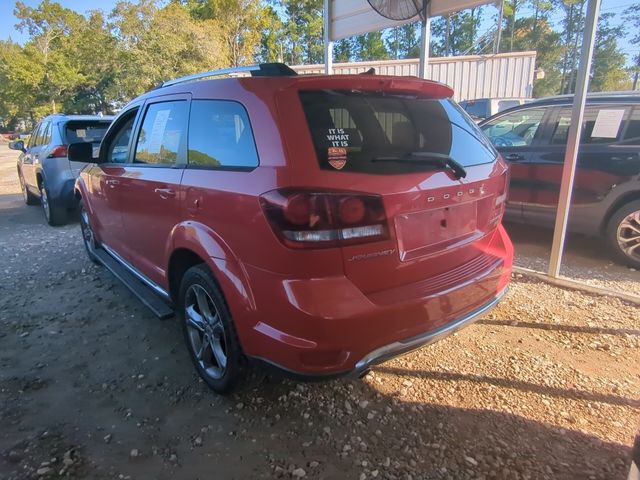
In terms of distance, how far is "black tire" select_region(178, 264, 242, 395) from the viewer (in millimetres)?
2434

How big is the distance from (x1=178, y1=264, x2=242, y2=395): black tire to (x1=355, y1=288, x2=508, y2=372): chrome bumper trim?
73cm

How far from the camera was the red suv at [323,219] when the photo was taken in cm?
196

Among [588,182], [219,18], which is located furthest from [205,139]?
[219,18]

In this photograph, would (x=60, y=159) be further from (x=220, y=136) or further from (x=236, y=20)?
(x=236, y=20)

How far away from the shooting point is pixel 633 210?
4.59 meters

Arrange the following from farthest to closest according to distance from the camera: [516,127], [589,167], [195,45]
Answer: [195,45]
[516,127]
[589,167]

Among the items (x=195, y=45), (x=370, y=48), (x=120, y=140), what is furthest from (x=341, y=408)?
(x=370, y=48)

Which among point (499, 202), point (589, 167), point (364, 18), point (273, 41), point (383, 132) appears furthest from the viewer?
point (273, 41)

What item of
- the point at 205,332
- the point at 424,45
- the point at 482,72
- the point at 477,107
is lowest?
the point at 205,332

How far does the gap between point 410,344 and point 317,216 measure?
796 millimetres

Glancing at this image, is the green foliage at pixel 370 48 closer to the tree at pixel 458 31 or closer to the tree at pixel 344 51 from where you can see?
the tree at pixel 344 51

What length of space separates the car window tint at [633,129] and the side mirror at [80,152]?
528cm

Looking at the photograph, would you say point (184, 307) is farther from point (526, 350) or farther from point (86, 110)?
point (86, 110)

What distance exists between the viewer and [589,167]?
189 inches
